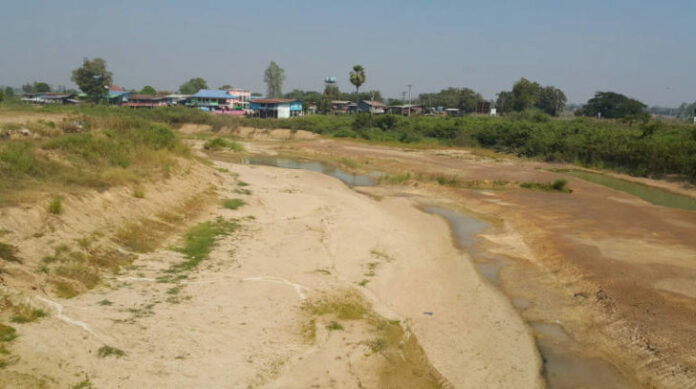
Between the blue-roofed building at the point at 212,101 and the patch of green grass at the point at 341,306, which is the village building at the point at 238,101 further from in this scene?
the patch of green grass at the point at 341,306

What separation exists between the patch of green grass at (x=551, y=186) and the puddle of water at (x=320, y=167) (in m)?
9.81

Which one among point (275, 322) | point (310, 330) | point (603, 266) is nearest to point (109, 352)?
point (275, 322)

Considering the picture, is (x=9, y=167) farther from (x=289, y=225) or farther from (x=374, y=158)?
(x=374, y=158)

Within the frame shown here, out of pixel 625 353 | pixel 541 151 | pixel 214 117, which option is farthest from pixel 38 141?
pixel 214 117

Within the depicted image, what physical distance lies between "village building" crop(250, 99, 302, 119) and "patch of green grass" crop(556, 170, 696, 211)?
191 ft

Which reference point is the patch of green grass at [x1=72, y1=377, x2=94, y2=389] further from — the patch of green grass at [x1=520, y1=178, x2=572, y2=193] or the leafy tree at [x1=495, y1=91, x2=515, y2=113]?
the leafy tree at [x1=495, y1=91, x2=515, y2=113]

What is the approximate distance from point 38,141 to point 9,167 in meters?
4.56

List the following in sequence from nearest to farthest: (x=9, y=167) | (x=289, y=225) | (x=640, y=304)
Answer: (x=640, y=304)
(x=9, y=167)
(x=289, y=225)

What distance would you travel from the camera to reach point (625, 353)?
33.5ft

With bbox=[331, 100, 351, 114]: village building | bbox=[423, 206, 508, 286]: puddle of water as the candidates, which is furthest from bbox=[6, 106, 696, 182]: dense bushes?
bbox=[331, 100, 351, 114]: village building

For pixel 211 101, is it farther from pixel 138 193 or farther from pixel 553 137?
pixel 138 193

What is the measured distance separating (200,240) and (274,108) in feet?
250

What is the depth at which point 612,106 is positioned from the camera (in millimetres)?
85438

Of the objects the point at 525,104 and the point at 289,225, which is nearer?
the point at 289,225
